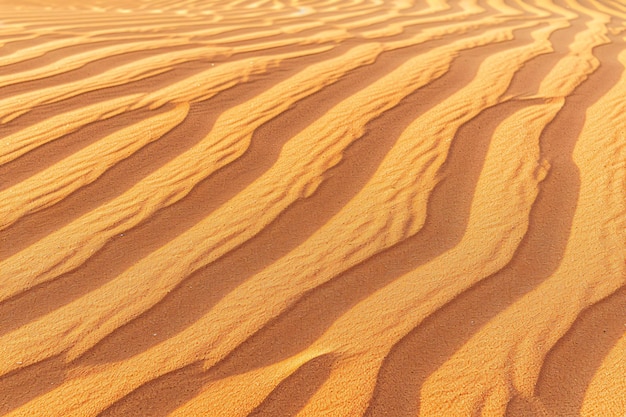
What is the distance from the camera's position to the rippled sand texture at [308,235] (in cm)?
139

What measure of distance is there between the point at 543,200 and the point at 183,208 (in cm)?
114

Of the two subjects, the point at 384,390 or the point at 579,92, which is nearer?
the point at 384,390

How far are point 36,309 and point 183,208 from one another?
541mm

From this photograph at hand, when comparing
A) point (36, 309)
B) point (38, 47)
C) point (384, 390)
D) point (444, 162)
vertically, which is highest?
point (38, 47)

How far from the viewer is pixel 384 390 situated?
1.37 metres

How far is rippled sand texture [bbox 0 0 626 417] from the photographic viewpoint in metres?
1.39

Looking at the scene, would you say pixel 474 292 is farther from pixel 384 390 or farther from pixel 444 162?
pixel 444 162

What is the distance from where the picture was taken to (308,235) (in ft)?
6.04

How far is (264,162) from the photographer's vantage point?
2201mm

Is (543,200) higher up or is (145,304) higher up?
(145,304)

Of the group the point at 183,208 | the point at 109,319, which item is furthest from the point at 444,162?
the point at 109,319

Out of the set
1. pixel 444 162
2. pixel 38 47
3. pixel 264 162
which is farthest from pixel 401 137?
pixel 38 47

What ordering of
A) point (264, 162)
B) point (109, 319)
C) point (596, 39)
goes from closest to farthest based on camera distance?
point (109, 319), point (264, 162), point (596, 39)

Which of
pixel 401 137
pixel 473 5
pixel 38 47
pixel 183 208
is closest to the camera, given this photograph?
pixel 183 208
